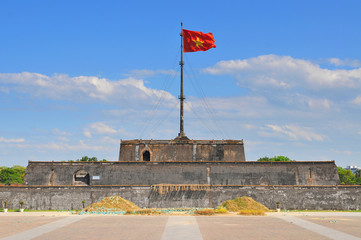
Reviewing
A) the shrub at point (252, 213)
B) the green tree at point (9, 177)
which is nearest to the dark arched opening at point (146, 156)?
the shrub at point (252, 213)

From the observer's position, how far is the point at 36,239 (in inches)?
755

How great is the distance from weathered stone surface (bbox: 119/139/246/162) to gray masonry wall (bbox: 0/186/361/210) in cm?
634

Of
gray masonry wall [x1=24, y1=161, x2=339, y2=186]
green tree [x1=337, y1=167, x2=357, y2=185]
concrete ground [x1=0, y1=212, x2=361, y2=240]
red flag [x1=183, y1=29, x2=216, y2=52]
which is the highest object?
red flag [x1=183, y1=29, x2=216, y2=52]

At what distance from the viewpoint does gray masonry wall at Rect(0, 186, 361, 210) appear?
41.0 meters

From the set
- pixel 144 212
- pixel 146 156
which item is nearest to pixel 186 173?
pixel 146 156

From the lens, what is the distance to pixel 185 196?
4144 centimetres

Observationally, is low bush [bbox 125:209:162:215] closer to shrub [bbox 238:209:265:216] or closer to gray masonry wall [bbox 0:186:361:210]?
gray masonry wall [bbox 0:186:361:210]

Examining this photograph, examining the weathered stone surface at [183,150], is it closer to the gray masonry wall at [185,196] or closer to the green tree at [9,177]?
the gray masonry wall at [185,196]

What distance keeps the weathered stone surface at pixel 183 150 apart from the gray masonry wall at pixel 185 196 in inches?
250

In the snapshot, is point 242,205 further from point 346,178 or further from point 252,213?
point 346,178

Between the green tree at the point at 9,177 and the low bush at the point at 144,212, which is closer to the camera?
the low bush at the point at 144,212

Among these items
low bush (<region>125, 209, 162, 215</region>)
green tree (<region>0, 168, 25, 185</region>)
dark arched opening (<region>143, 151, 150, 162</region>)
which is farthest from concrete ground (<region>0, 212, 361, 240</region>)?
green tree (<region>0, 168, 25, 185</region>)

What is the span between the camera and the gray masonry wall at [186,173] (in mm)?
43594

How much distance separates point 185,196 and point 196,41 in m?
18.4
